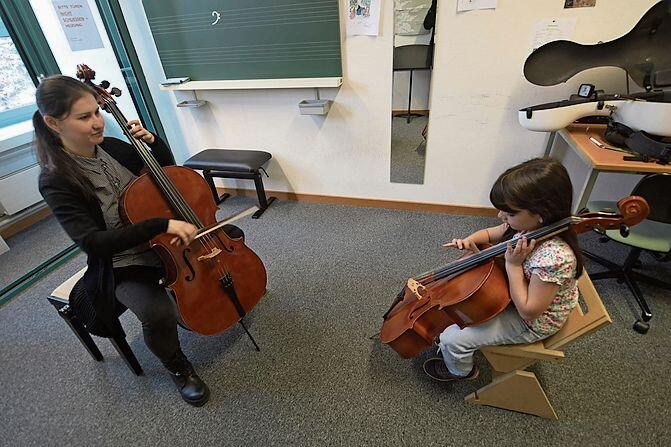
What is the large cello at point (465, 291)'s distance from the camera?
0.88 metres

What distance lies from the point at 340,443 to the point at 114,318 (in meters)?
0.95

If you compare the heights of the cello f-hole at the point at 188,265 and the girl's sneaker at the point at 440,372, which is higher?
the cello f-hole at the point at 188,265

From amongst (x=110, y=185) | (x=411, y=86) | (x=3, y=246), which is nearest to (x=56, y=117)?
(x=110, y=185)

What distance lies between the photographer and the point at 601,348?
1428 mm

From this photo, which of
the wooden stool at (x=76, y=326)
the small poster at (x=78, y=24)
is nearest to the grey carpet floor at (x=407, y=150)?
the wooden stool at (x=76, y=326)

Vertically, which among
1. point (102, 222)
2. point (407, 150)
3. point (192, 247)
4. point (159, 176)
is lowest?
point (407, 150)

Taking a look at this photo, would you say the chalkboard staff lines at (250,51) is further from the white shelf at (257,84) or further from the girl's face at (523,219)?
the girl's face at (523,219)

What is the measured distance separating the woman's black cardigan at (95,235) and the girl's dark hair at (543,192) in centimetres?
106

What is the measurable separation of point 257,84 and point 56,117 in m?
1.33

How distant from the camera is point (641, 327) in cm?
147

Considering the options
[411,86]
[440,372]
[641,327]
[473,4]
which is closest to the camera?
[440,372]

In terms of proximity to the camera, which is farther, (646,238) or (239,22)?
(239,22)

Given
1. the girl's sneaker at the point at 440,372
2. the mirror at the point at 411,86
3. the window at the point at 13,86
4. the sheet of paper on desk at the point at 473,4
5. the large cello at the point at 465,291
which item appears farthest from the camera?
the window at the point at 13,86

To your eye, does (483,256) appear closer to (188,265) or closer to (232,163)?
(188,265)
